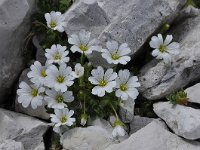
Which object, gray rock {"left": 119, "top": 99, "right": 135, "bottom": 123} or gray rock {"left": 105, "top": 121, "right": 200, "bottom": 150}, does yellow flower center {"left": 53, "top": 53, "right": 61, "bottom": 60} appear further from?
gray rock {"left": 105, "top": 121, "right": 200, "bottom": 150}

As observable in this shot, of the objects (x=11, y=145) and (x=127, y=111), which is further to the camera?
(x=127, y=111)

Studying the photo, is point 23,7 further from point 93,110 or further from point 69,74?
point 93,110

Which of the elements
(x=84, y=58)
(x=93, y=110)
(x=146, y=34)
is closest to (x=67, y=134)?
(x=93, y=110)

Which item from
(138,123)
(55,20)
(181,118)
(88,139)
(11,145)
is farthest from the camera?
(55,20)

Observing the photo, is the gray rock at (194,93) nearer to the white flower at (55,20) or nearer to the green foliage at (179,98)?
the green foliage at (179,98)

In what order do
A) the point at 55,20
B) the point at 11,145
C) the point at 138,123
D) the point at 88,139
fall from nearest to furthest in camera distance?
the point at 11,145 → the point at 88,139 → the point at 138,123 → the point at 55,20

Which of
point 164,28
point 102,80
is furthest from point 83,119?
point 164,28

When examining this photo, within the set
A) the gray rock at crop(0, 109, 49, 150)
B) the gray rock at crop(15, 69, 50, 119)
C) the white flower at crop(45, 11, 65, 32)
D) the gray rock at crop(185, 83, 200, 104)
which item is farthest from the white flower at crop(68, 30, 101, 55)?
the gray rock at crop(185, 83, 200, 104)

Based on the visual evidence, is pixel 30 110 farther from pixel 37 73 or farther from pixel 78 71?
Answer: pixel 78 71
